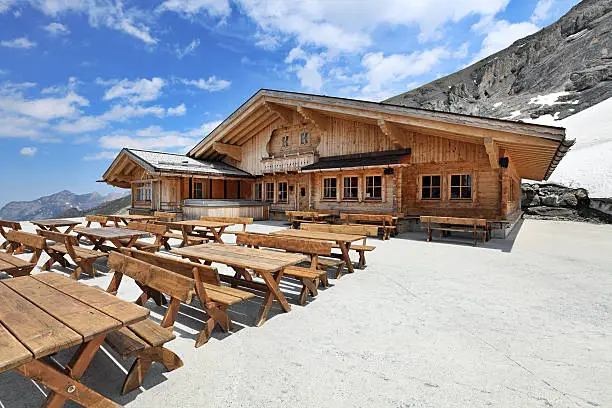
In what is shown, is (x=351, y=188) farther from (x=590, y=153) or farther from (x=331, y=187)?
(x=590, y=153)

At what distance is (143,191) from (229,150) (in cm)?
533

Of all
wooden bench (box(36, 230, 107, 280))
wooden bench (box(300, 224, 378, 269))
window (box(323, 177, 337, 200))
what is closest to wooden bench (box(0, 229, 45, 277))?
wooden bench (box(36, 230, 107, 280))

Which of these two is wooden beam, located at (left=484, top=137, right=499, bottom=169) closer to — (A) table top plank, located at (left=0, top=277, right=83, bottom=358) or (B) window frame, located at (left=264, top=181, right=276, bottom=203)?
(A) table top plank, located at (left=0, top=277, right=83, bottom=358)

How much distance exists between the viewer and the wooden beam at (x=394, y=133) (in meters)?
11.4

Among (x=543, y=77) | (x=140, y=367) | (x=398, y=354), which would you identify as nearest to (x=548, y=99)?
(x=543, y=77)

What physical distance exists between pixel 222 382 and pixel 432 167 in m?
11.4

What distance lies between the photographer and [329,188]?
1448cm

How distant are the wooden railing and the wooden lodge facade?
58 mm

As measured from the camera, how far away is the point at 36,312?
1928mm

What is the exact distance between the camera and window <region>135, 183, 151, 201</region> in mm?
16328

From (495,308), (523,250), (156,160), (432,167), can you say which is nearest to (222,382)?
(495,308)

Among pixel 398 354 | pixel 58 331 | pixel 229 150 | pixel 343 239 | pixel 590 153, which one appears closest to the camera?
pixel 58 331

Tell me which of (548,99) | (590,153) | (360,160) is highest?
(548,99)

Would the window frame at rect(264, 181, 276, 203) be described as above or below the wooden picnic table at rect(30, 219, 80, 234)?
above
